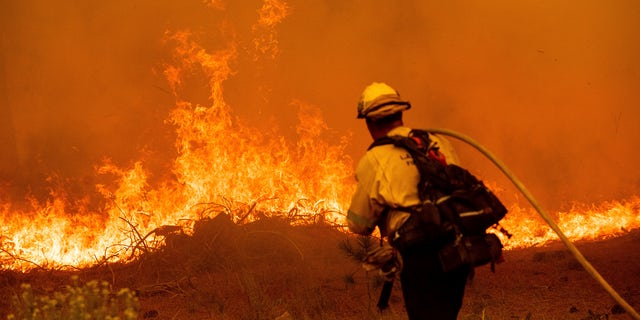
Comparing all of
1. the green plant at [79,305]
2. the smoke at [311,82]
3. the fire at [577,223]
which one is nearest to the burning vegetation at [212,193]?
the fire at [577,223]

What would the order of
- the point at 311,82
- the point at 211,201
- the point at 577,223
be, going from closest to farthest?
the point at 211,201 < the point at 577,223 < the point at 311,82

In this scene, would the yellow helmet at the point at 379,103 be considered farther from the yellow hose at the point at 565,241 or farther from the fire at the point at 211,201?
the fire at the point at 211,201

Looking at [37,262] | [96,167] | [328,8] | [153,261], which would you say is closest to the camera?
[153,261]

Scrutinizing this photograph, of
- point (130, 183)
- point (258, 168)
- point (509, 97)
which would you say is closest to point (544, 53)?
point (509, 97)

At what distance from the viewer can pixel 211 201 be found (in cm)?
929

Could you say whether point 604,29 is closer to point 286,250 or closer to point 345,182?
point 345,182

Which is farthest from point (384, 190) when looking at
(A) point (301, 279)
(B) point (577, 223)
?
(B) point (577, 223)

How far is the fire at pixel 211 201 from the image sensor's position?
867 cm

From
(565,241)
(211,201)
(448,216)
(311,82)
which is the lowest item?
(565,241)

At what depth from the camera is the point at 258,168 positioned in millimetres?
9734

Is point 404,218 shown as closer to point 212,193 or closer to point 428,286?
point 428,286

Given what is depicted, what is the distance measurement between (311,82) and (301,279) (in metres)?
6.04

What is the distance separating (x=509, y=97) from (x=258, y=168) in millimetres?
4986

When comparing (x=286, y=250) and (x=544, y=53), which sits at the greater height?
(x=544, y=53)
